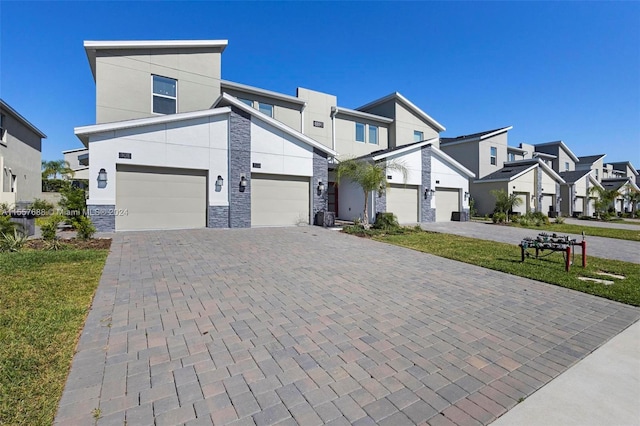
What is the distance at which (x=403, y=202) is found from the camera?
18734 millimetres

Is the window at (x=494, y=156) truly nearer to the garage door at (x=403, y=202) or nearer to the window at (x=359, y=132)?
the garage door at (x=403, y=202)

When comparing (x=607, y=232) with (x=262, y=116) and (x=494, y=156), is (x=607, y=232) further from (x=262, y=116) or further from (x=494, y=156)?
(x=262, y=116)

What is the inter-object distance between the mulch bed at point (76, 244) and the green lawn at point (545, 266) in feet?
31.3

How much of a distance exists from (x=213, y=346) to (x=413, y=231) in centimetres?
1278

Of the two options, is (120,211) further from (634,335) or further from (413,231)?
(634,335)

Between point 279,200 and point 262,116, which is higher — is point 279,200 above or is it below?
below

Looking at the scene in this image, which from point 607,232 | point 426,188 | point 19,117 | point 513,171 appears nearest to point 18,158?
point 19,117

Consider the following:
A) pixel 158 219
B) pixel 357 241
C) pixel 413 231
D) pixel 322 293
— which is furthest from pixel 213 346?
pixel 413 231

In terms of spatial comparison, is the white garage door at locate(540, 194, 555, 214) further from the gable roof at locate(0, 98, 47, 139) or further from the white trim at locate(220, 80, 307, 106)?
the gable roof at locate(0, 98, 47, 139)

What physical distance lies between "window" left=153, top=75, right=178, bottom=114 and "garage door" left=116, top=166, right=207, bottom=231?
4.97m

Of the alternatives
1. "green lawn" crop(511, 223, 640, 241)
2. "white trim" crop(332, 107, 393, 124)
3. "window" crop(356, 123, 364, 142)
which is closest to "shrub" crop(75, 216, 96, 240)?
"white trim" crop(332, 107, 393, 124)

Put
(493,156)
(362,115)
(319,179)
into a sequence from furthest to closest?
(493,156) < (362,115) < (319,179)

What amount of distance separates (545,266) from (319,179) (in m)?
10.6

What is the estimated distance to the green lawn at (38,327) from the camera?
2287 mm
